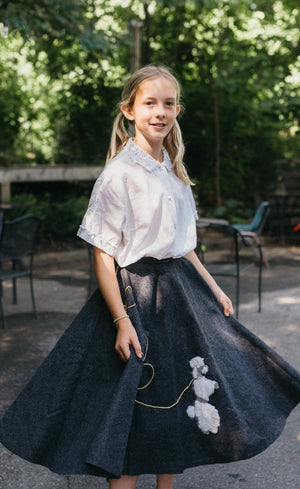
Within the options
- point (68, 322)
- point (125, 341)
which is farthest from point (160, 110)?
point (68, 322)

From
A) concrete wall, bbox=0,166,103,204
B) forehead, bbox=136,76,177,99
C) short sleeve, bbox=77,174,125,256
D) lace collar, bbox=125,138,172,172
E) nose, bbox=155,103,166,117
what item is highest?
forehead, bbox=136,76,177,99

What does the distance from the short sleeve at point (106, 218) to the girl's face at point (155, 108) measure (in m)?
0.25

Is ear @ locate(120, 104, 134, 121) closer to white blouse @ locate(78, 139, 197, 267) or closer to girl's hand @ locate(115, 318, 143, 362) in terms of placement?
white blouse @ locate(78, 139, 197, 267)

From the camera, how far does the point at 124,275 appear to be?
6.99ft

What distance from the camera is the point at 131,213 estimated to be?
2.15m

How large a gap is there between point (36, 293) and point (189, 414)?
4.79 meters

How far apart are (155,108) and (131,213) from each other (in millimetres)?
396

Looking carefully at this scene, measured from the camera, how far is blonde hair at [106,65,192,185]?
86.6 inches

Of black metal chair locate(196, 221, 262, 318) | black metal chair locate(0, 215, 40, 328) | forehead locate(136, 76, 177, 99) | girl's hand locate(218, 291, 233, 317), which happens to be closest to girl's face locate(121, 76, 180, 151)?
forehead locate(136, 76, 177, 99)

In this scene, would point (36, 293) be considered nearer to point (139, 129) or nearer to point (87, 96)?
point (139, 129)

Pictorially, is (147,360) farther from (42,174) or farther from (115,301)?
(42,174)

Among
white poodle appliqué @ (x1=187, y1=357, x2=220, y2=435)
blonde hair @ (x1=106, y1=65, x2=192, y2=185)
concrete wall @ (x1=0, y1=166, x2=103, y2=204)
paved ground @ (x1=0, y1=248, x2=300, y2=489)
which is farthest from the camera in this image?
A: concrete wall @ (x1=0, y1=166, x2=103, y2=204)

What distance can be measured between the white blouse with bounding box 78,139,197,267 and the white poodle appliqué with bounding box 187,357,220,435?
42cm

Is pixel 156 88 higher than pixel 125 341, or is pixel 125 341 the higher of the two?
pixel 156 88
